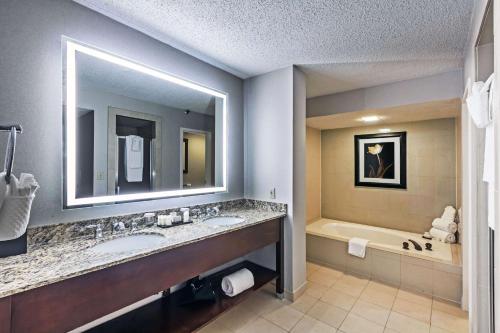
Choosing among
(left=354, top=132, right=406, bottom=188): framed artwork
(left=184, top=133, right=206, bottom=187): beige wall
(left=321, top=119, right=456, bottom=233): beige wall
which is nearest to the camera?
(left=184, top=133, right=206, bottom=187): beige wall

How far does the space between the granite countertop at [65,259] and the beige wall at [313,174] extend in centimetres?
241

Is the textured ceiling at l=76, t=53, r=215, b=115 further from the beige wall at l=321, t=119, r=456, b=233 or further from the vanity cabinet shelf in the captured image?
the beige wall at l=321, t=119, r=456, b=233

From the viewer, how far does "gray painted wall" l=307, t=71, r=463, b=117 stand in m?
2.37

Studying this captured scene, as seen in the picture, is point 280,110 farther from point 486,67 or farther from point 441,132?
point 441,132

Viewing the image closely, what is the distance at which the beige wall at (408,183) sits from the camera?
312cm

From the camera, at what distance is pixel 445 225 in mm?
2871

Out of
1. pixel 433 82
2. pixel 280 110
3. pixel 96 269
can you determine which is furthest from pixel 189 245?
pixel 433 82

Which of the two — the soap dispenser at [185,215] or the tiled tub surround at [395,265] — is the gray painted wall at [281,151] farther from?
the soap dispenser at [185,215]

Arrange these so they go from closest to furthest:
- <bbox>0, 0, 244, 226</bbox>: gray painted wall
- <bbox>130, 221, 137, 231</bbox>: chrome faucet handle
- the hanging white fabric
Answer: the hanging white fabric
<bbox>0, 0, 244, 226</bbox>: gray painted wall
<bbox>130, 221, 137, 231</bbox>: chrome faucet handle

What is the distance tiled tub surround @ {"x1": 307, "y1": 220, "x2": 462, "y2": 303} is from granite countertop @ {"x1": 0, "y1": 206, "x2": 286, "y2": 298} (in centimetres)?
191

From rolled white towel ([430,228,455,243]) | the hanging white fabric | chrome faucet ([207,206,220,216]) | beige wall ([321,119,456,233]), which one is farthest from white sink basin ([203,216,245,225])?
rolled white towel ([430,228,455,243])

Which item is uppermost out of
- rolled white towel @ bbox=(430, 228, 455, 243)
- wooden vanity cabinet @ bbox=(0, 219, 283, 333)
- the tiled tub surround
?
wooden vanity cabinet @ bbox=(0, 219, 283, 333)

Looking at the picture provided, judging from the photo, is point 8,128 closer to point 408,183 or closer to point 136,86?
point 136,86

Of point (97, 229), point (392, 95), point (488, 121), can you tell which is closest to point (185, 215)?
point (97, 229)
